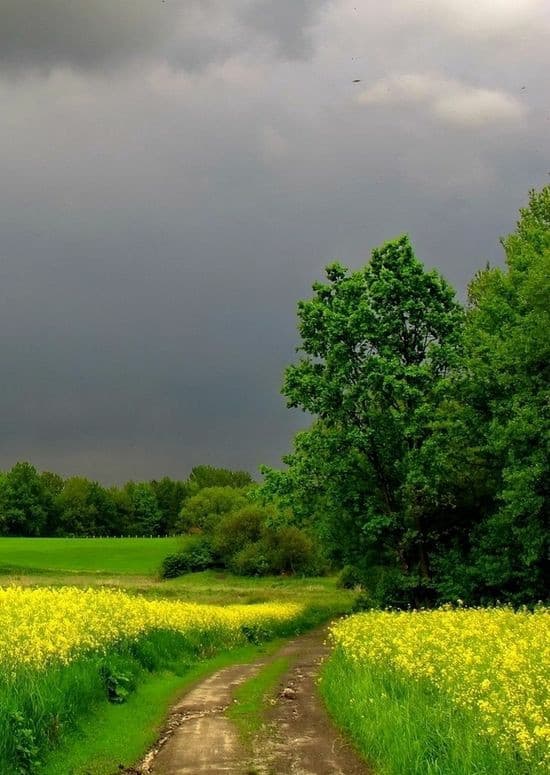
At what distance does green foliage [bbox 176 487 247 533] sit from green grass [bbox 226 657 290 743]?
104m

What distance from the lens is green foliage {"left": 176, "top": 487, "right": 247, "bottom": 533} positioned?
426 feet

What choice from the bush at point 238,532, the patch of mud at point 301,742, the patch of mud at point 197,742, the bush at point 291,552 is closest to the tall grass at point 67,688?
the patch of mud at point 197,742

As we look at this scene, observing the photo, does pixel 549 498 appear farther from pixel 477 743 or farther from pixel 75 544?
pixel 75 544

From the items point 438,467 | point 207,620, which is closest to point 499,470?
point 438,467

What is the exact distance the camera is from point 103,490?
198 metres

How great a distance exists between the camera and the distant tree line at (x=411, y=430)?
35.6 metres

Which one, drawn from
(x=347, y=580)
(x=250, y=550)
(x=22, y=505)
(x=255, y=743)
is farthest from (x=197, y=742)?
(x=22, y=505)

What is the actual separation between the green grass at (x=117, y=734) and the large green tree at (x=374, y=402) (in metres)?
20.9

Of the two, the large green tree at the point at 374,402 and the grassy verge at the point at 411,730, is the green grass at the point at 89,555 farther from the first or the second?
the grassy verge at the point at 411,730

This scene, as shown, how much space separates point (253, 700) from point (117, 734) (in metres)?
4.75

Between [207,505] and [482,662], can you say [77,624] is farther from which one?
[207,505]

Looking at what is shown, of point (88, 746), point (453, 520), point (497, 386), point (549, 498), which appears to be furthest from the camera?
point (453, 520)

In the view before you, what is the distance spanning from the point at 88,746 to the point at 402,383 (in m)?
26.8

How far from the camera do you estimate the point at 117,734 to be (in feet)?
43.7
